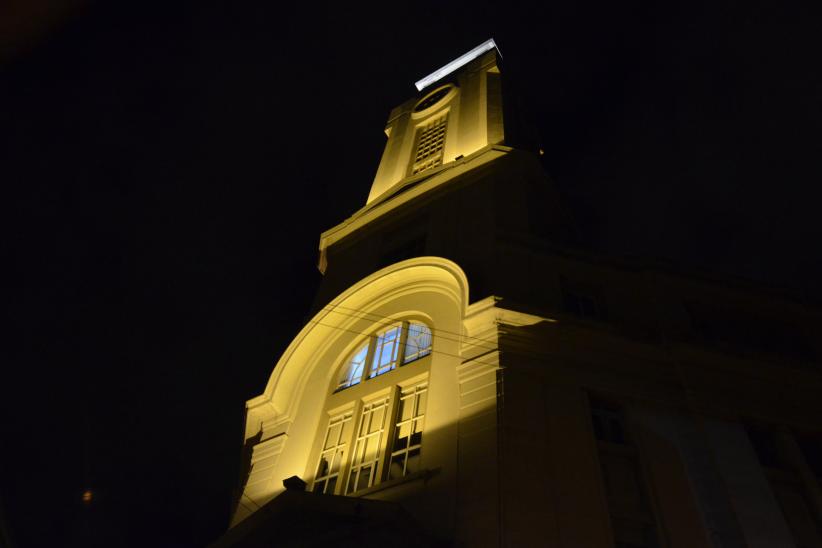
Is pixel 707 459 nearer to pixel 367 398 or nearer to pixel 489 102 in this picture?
pixel 367 398

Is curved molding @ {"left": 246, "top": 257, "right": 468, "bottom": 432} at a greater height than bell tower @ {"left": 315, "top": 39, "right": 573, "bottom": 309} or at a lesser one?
lesser

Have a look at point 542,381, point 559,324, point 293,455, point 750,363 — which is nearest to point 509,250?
point 559,324

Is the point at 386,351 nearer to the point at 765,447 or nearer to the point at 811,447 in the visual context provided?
the point at 765,447

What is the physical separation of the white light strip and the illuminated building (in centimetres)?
2384

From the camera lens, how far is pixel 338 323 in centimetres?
1828

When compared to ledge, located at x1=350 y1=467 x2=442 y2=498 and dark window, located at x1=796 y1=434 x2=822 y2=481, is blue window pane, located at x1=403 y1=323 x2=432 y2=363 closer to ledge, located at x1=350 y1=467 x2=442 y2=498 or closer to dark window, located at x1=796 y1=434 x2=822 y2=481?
ledge, located at x1=350 y1=467 x2=442 y2=498

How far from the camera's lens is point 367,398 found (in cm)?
1555

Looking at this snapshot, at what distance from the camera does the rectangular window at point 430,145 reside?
89.4 ft

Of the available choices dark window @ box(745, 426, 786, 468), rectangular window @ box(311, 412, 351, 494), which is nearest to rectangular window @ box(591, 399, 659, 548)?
dark window @ box(745, 426, 786, 468)

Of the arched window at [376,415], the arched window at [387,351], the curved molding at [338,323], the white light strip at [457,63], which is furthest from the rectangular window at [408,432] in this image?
the white light strip at [457,63]

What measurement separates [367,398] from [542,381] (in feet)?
15.5

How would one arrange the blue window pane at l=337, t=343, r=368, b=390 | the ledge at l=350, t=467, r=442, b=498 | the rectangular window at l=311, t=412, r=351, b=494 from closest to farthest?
the ledge at l=350, t=467, r=442, b=498, the rectangular window at l=311, t=412, r=351, b=494, the blue window pane at l=337, t=343, r=368, b=390

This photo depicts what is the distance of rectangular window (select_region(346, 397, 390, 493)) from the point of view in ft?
44.7

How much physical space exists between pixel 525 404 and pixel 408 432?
2924mm
